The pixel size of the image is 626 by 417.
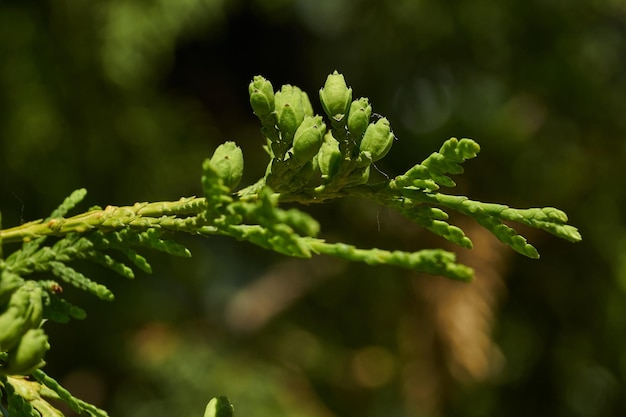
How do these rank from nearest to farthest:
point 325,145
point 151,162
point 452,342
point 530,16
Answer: point 325,145 → point 452,342 → point 151,162 → point 530,16

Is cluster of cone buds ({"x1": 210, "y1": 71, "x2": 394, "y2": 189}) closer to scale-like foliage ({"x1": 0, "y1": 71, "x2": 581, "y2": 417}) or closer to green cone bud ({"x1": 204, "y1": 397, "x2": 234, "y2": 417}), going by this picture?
scale-like foliage ({"x1": 0, "y1": 71, "x2": 581, "y2": 417})

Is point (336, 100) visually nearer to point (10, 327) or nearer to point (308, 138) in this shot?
point (308, 138)

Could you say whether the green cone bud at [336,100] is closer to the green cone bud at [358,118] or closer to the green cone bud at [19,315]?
the green cone bud at [358,118]

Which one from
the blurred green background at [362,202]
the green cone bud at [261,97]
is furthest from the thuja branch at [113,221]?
the blurred green background at [362,202]

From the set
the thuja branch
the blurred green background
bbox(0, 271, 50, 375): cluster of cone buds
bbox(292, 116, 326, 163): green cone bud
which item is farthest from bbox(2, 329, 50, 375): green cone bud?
the blurred green background

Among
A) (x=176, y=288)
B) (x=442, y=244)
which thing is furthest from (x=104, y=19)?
(x=442, y=244)

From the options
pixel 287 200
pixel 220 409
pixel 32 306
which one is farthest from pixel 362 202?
pixel 32 306

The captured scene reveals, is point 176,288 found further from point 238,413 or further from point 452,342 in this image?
point 452,342
